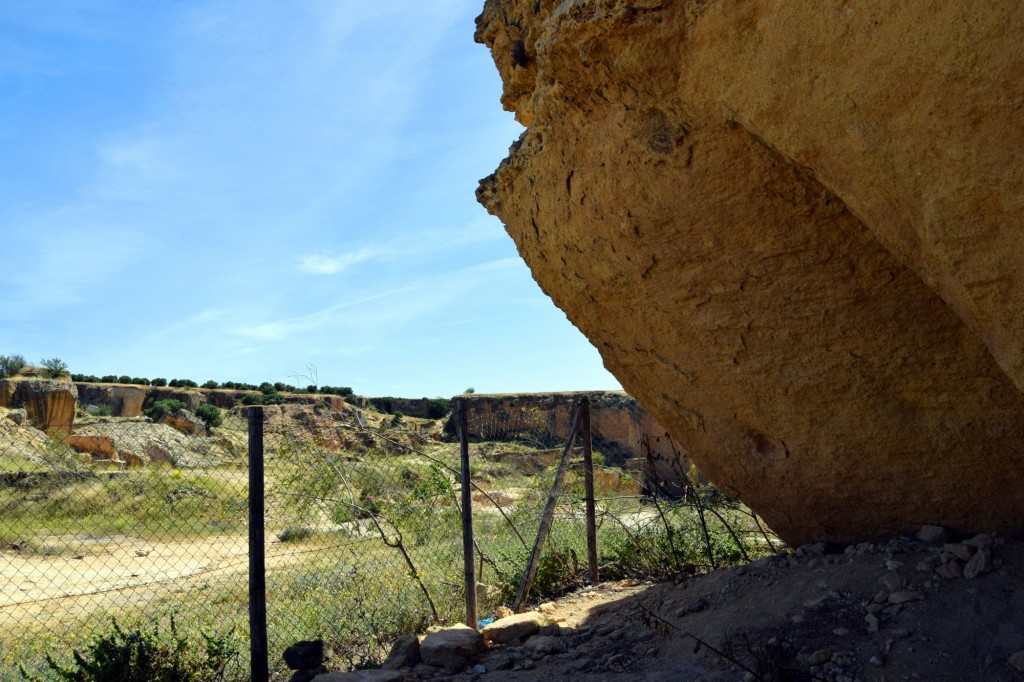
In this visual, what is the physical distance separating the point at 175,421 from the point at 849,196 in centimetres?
3088

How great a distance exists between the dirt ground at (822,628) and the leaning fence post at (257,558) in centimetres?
90

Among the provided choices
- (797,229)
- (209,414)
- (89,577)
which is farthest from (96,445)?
(797,229)

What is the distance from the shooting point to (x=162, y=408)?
36562 millimetres

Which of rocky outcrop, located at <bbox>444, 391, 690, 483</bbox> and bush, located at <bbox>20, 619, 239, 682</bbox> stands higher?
rocky outcrop, located at <bbox>444, 391, 690, 483</bbox>

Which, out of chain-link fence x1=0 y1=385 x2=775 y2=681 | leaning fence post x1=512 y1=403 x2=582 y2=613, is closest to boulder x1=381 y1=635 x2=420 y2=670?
chain-link fence x1=0 y1=385 x2=775 y2=681

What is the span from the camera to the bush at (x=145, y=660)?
412 centimetres

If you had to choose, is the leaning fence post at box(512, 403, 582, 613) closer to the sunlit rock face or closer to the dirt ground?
the dirt ground

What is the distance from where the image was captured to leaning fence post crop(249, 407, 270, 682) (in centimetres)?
442

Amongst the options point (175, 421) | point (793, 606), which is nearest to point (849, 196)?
point (793, 606)

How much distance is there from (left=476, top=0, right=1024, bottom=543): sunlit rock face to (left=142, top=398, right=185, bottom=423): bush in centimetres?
3358

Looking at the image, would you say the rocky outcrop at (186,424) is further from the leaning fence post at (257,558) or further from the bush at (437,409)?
the leaning fence post at (257,558)

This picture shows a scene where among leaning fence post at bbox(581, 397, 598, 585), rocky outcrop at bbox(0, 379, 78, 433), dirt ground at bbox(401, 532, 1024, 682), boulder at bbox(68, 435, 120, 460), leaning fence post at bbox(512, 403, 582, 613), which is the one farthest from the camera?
rocky outcrop at bbox(0, 379, 78, 433)

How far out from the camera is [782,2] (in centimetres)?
272

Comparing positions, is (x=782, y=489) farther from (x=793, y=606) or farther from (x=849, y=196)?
(x=849, y=196)
